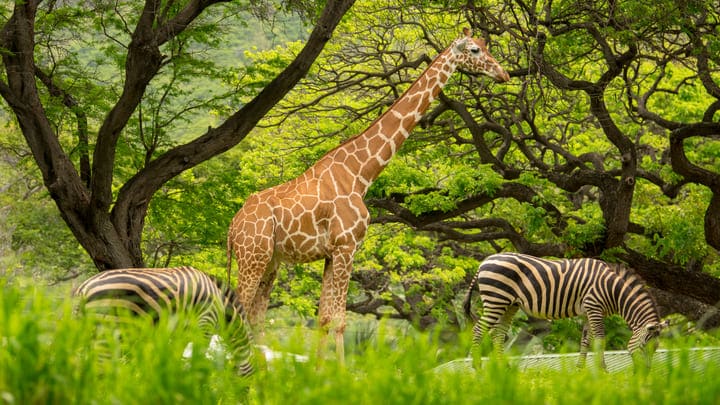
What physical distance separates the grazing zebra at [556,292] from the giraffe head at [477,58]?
194cm

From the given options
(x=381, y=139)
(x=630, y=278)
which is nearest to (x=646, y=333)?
(x=630, y=278)

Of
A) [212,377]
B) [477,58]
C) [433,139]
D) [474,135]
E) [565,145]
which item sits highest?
[565,145]

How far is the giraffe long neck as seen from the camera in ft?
28.7

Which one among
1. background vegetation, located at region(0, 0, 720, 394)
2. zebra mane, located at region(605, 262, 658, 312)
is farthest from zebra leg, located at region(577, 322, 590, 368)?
zebra mane, located at region(605, 262, 658, 312)

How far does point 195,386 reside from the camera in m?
3.24

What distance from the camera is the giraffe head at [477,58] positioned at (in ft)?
30.4

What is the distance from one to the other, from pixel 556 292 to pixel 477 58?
261cm

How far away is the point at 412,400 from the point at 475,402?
0.25 m

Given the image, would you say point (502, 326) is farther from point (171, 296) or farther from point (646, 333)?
point (171, 296)

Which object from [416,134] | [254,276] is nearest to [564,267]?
[254,276]

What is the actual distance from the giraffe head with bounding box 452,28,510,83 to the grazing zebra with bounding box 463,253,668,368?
6.38 ft

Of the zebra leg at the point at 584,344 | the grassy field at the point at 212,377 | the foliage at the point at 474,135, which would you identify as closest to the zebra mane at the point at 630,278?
the zebra leg at the point at 584,344

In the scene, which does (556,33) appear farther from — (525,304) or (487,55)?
(525,304)

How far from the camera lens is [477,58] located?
30.6ft
